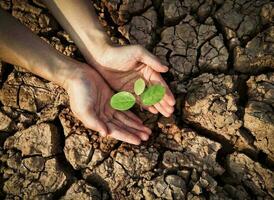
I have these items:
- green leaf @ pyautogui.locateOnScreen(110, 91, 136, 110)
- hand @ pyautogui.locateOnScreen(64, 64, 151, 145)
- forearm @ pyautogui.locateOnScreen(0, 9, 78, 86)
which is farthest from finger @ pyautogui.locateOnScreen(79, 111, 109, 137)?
forearm @ pyautogui.locateOnScreen(0, 9, 78, 86)

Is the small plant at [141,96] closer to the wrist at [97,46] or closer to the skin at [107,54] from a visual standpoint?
the skin at [107,54]

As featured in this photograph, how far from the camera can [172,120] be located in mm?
2266

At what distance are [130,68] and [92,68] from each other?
0.31m

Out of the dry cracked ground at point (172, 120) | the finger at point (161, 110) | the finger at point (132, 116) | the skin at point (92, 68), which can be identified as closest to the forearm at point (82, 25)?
the skin at point (92, 68)

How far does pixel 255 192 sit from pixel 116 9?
180 centimetres

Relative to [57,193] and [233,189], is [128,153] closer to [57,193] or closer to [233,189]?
A: [57,193]

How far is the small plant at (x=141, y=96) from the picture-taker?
203 centimetres

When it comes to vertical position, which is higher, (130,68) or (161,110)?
(130,68)

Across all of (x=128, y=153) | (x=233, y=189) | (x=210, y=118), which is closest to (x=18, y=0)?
(x=128, y=153)

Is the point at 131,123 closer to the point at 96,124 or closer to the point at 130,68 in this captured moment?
the point at 96,124

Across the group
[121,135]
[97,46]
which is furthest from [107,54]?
[121,135]

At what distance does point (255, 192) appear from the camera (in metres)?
2.01

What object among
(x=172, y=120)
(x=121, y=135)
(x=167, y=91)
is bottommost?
(x=121, y=135)

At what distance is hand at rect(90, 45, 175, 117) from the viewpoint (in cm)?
207
